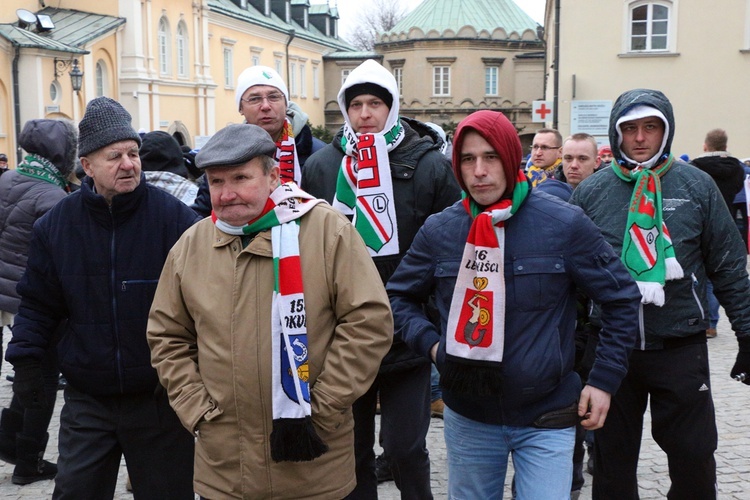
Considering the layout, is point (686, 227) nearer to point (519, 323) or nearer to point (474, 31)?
point (519, 323)

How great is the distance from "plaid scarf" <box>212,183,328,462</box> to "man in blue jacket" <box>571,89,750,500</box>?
1569 millimetres

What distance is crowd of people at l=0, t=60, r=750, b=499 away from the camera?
3.08m

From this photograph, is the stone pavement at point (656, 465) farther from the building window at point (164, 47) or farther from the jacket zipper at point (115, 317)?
the building window at point (164, 47)

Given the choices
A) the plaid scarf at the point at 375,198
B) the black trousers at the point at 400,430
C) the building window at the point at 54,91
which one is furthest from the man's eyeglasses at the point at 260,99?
the building window at the point at 54,91

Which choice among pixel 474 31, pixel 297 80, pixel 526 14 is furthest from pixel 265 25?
pixel 526 14

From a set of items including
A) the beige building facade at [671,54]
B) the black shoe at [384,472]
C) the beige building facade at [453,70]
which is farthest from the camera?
the beige building facade at [453,70]

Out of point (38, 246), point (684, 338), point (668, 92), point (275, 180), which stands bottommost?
point (684, 338)

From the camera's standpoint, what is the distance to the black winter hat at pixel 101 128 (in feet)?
12.3

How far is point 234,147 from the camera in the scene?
3.07 metres

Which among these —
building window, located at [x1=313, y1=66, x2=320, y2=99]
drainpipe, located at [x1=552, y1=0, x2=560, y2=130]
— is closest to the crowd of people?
drainpipe, located at [x1=552, y1=0, x2=560, y2=130]

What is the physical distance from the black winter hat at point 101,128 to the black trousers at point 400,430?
5.04 feet

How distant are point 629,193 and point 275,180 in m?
1.64

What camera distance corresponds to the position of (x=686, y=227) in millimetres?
3883

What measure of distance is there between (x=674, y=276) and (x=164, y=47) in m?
35.0
